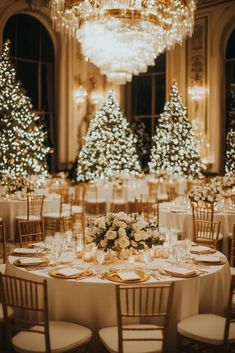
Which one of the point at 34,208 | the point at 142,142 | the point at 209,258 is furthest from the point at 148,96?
the point at 209,258

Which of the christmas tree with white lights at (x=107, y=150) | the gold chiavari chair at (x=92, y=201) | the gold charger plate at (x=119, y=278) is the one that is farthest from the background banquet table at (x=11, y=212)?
the gold charger plate at (x=119, y=278)

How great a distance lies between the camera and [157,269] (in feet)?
13.9

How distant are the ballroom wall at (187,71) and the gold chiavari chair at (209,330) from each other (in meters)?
10.2

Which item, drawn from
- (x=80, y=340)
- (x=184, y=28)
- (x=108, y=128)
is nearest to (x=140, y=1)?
(x=184, y=28)

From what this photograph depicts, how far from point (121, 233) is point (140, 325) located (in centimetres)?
86

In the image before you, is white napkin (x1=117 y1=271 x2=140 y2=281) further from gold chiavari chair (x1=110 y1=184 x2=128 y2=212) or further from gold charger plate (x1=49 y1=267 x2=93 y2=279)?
gold chiavari chair (x1=110 y1=184 x2=128 y2=212)

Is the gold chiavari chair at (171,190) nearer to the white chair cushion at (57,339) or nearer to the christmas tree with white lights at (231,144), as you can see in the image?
the christmas tree with white lights at (231,144)

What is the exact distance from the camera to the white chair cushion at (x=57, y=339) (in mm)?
3511

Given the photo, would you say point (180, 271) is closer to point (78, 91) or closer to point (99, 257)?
point (99, 257)

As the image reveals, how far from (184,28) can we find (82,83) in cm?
743

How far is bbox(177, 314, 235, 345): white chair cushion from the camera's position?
3670 millimetres

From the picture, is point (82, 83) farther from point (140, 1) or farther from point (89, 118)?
point (140, 1)

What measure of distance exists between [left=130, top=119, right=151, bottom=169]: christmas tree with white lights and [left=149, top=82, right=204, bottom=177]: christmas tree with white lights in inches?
64.3

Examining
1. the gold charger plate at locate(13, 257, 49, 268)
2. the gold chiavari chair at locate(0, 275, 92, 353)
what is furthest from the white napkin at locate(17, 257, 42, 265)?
the gold chiavari chair at locate(0, 275, 92, 353)
